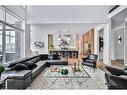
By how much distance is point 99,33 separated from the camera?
13.0 meters

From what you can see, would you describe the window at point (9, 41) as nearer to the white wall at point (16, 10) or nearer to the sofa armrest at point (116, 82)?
the white wall at point (16, 10)

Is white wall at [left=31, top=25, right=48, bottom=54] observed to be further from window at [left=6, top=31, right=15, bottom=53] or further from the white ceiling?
window at [left=6, top=31, right=15, bottom=53]

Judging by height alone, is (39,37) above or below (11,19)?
below

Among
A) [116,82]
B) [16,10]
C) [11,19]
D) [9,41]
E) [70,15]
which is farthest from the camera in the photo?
[70,15]

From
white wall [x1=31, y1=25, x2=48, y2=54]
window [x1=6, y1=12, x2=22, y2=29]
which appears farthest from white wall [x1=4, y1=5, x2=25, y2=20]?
white wall [x1=31, y1=25, x2=48, y2=54]

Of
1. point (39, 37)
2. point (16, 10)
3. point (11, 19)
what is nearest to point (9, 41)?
point (11, 19)

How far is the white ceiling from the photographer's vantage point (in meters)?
9.17

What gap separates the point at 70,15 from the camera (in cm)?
920

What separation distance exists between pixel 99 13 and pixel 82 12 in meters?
0.99

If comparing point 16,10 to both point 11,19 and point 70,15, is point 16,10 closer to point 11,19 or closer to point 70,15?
point 11,19

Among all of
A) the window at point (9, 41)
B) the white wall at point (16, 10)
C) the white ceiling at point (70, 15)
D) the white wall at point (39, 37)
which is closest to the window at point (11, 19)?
the white wall at point (16, 10)

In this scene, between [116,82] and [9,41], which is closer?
[116,82]

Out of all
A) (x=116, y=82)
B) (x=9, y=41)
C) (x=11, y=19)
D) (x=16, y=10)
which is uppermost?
(x=16, y=10)

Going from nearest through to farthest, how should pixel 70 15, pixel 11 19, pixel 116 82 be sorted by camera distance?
pixel 116 82 < pixel 11 19 < pixel 70 15
